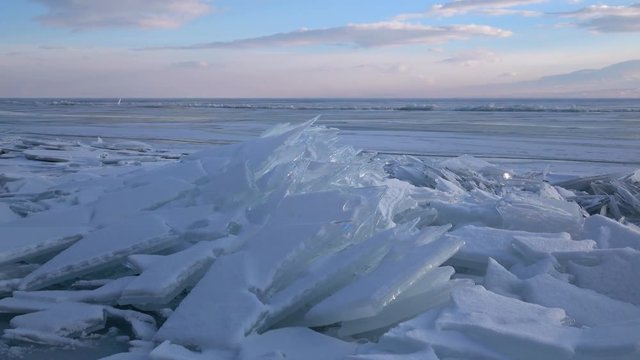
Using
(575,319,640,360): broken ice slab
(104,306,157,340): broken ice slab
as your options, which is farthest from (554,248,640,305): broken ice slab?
(104,306,157,340): broken ice slab

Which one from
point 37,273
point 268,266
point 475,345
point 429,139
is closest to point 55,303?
point 37,273

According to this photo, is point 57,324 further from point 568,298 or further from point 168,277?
point 568,298

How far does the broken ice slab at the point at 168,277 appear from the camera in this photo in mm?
3535

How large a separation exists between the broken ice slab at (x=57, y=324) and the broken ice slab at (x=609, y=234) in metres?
3.48

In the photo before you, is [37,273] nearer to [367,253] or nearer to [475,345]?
[367,253]

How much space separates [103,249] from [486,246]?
2592 millimetres

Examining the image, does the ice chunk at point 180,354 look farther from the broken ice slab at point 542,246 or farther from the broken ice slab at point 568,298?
the broken ice slab at point 542,246

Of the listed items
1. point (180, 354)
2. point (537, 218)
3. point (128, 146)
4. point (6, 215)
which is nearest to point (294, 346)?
point (180, 354)

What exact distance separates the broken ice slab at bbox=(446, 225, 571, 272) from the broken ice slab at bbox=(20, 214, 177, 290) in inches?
78.6

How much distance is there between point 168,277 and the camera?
141 inches

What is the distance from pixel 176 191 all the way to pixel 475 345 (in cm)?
300

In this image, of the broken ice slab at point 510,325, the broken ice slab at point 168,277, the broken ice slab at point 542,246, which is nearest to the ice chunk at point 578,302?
the broken ice slab at point 510,325

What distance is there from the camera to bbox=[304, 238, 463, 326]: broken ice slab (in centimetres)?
314

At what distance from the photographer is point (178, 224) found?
4.41 meters
